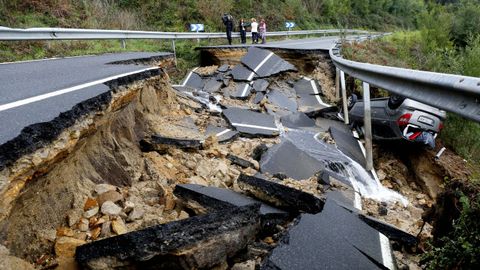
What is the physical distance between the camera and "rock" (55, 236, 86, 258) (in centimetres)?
222

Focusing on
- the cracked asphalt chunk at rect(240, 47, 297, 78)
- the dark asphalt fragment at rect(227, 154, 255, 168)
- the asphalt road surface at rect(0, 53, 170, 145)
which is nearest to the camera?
the asphalt road surface at rect(0, 53, 170, 145)

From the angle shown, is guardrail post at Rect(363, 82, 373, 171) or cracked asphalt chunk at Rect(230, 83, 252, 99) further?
cracked asphalt chunk at Rect(230, 83, 252, 99)

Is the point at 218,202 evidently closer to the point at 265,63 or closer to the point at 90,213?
the point at 90,213

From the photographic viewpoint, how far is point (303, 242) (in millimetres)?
2344

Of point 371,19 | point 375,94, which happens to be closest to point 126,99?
point 375,94

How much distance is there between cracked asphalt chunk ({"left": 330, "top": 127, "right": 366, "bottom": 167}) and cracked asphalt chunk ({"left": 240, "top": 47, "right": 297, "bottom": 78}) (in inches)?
117

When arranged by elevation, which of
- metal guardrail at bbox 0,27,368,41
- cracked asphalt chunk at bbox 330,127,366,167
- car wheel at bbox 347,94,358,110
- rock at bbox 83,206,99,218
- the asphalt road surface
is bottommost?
cracked asphalt chunk at bbox 330,127,366,167

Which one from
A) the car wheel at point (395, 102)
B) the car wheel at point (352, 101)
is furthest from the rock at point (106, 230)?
the car wheel at point (352, 101)

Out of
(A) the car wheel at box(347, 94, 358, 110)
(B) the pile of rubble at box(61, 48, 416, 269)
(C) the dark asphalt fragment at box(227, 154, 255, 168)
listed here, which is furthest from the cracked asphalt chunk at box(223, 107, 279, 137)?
(A) the car wheel at box(347, 94, 358, 110)

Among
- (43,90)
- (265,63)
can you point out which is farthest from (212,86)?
(43,90)

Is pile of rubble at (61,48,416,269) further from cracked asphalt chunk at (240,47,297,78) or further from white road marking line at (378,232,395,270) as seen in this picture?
cracked asphalt chunk at (240,47,297,78)

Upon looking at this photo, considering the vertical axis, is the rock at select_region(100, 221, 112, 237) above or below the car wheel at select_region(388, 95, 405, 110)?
above

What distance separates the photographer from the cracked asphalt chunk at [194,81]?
9.16 meters

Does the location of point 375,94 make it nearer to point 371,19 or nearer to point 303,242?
point 303,242
